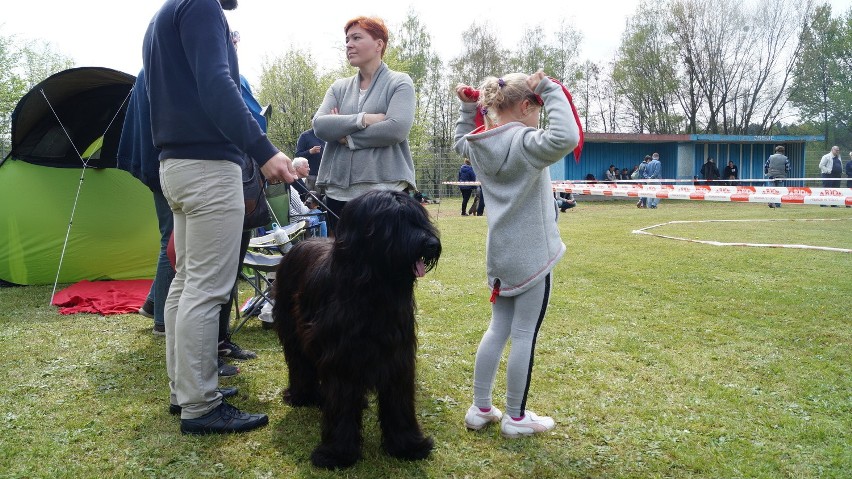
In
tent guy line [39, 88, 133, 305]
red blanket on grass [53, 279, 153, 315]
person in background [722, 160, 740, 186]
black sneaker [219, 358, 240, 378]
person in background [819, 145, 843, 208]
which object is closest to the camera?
black sneaker [219, 358, 240, 378]

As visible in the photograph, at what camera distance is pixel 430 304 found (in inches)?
211

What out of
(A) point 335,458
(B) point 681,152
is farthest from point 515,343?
(B) point 681,152

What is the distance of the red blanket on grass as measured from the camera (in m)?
5.21

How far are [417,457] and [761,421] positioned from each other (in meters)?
1.61

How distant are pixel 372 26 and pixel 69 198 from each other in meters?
4.80

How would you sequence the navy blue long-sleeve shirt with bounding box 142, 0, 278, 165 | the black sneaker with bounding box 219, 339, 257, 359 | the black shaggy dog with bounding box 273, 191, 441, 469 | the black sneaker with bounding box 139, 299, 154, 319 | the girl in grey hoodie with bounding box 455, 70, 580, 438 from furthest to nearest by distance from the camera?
1. the black sneaker with bounding box 139, 299, 154, 319
2. the black sneaker with bounding box 219, 339, 257, 359
3. the girl in grey hoodie with bounding box 455, 70, 580, 438
4. the navy blue long-sleeve shirt with bounding box 142, 0, 278, 165
5. the black shaggy dog with bounding box 273, 191, 441, 469

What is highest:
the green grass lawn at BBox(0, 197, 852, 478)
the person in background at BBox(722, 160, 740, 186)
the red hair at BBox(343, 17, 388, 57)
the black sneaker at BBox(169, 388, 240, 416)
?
the red hair at BBox(343, 17, 388, 57)

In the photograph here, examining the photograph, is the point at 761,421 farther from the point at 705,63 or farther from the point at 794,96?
the point at 794,96

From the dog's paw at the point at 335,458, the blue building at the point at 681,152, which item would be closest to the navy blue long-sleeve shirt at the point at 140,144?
the dog's paw at the point at 335,458

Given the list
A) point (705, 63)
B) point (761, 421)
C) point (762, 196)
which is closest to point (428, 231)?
point (761, 421)

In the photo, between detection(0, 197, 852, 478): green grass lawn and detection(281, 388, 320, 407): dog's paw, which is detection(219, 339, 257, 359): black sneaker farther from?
detection(281, 388, 320, 407): dog's paw

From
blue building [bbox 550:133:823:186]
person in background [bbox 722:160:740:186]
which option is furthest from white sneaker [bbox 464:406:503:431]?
person in background [bbox 722:160:740:186]

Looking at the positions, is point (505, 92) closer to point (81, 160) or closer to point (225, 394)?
point (225, 394)

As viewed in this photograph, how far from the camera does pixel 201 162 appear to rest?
8.25ft
